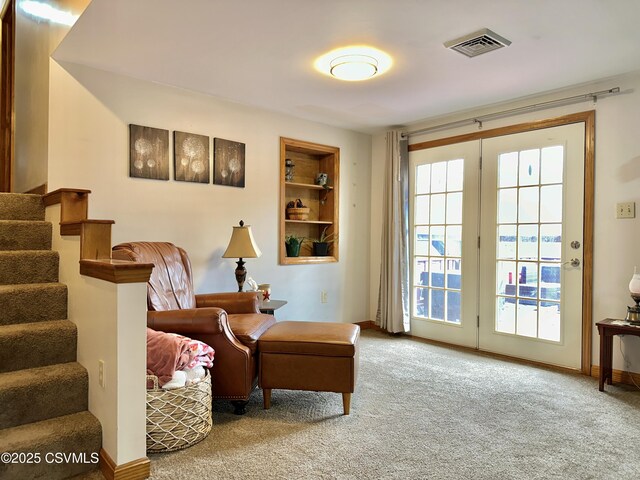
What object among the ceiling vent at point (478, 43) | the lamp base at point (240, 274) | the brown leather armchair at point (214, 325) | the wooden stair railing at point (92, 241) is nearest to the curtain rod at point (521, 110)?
the ceiling vent at point (478, 43)

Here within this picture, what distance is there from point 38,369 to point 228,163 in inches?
88.3

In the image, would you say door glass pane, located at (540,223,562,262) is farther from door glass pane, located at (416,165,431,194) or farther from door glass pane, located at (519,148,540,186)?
door glass pane, located at (416,165,431,194)

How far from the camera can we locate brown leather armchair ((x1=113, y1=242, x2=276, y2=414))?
96.3 inches

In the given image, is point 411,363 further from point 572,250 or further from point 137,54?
point 137,54

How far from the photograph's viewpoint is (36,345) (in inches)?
86.2

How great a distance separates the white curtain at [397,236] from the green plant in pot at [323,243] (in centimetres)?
61

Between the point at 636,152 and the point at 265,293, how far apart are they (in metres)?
3.04

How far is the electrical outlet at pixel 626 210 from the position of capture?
320cm

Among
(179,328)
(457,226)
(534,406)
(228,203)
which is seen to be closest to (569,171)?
(457,226)

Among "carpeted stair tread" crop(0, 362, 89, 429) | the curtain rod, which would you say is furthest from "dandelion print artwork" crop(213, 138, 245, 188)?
"carpeted stair tread" crop(0, 362, 89, 429)

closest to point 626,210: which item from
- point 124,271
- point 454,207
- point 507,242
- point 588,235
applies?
point 588,235

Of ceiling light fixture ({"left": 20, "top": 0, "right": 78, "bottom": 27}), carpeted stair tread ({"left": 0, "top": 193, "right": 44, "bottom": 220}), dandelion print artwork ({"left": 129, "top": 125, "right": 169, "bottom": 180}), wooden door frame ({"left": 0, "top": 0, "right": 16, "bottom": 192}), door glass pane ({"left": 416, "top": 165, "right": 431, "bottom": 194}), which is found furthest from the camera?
door glass pane ({"left": 416, "top": 165, "right": 431, "bottom": 194})

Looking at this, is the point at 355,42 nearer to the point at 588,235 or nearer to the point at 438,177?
the point at 438,177

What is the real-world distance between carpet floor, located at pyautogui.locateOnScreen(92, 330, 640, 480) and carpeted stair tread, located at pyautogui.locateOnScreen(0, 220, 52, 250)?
4.92 feet
